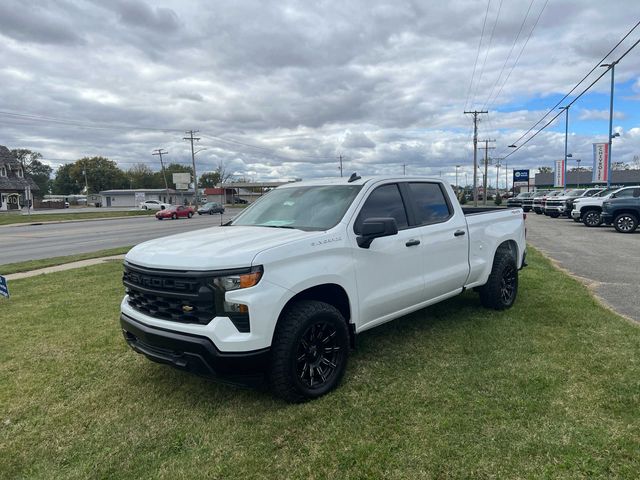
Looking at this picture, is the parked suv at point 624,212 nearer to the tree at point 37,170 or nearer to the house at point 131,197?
the house at point 131,197

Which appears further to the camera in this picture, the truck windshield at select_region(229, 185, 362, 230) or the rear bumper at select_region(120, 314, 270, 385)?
the truck windshield at select_region(229, 185, 362, 230)

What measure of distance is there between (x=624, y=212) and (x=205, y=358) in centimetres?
1955

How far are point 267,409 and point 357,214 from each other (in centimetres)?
184

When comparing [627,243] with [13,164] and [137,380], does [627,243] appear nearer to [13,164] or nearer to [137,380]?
[137,380]

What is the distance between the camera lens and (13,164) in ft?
198

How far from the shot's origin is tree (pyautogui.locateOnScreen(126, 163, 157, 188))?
399ft

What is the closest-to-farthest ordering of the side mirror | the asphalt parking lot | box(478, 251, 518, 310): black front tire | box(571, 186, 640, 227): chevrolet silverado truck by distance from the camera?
the side mirror, box(478, 251, 518, 310): black front tire, the asphalt parking lot, box(571, 186, 640, 227): chevrolet silverado truck

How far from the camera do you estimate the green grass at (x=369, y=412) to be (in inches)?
115

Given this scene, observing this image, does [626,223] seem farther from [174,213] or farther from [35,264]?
[174,213]

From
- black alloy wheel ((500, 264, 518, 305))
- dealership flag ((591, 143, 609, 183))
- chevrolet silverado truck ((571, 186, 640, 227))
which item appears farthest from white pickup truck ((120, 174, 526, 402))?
dealership flag ((591, 143, 609, 183))

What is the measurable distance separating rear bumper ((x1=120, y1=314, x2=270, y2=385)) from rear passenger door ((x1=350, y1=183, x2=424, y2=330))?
1141 millimetres

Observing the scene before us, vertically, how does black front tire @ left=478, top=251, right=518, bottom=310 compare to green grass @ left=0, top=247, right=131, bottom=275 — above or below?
above

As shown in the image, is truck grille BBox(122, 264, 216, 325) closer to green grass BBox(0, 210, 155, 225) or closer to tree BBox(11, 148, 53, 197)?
green grass BBox(0, 210, 155, 225)

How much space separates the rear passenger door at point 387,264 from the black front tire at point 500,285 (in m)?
1.66
